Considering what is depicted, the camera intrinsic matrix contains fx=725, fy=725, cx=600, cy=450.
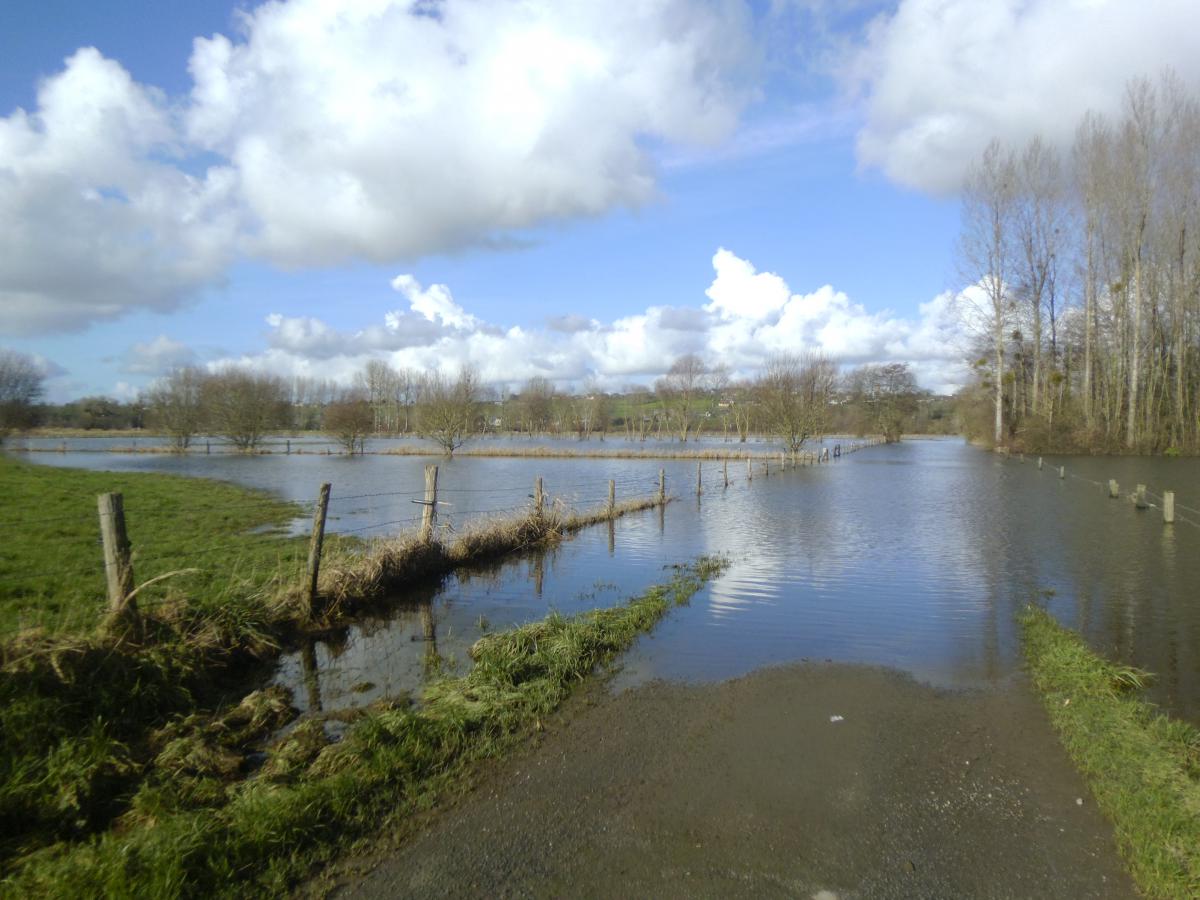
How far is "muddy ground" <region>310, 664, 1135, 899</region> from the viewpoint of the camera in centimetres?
364

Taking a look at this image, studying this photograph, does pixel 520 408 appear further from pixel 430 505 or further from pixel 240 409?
pixel 430 505

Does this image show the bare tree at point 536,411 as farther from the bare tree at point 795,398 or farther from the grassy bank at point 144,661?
the grassy bank at point 144,661

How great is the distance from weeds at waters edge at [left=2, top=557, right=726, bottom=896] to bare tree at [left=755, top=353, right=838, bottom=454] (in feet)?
127

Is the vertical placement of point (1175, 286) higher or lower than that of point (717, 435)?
higher

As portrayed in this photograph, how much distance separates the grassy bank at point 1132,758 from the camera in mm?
3629

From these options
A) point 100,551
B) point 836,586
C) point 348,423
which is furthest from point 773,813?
point 348,423

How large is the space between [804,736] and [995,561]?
9406 mm

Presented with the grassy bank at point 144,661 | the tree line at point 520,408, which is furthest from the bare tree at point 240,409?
the grassy bank at point 144,661

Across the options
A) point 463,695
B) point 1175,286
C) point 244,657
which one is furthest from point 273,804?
point 1175,286

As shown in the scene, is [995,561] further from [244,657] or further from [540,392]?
[540,392]

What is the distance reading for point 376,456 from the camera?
173 feet

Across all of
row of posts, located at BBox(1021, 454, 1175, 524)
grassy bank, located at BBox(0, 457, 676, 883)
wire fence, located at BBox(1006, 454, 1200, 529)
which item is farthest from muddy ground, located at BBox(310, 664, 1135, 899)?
wire fence, located at BBox(1006, 454, 1200, 529)

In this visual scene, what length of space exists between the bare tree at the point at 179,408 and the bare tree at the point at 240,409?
643 millimetres

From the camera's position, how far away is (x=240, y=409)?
5475 centimetres
